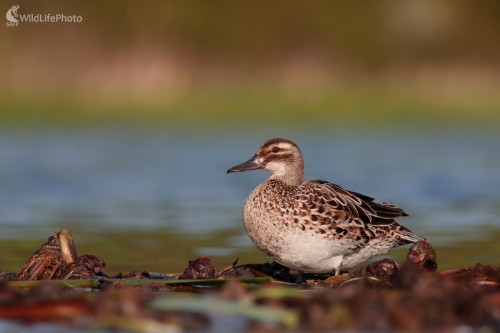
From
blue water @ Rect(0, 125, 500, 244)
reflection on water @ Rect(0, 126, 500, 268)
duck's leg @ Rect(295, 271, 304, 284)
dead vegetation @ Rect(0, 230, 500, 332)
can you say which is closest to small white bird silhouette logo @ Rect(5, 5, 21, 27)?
blue water @ Rect(0, 125, 500, 244)

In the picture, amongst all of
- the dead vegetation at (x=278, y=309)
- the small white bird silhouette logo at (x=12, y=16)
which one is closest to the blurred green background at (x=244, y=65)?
the small white bird silhouette logo at (x=12, y=16)

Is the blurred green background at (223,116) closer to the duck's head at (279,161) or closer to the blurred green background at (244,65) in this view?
the blurred green background at (244,65)

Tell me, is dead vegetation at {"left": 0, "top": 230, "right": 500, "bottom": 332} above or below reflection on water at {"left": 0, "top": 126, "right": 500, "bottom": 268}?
→ below

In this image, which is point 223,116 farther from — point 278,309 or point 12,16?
point 278,309

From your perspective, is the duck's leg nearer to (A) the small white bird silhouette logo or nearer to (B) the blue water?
(B) the blue water

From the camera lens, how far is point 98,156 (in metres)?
22.9

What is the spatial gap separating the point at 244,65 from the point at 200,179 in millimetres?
19852

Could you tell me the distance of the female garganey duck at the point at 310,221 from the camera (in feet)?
29.7

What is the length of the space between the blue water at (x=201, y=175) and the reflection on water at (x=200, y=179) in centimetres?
2

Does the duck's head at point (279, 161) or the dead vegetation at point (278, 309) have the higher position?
the duck's head at point (279, 161)

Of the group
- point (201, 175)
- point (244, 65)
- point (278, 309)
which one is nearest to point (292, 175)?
point (278, 309)

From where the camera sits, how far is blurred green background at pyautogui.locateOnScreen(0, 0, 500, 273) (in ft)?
43.7

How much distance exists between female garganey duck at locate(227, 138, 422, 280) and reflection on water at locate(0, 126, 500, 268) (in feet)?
4.70

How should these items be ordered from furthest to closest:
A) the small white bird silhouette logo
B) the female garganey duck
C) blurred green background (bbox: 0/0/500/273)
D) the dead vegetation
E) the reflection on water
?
the small white bird silhouette logo, blurred green background (bbox: 0/0/500/273), the reflection on water, the female garganey duck, the dead vegetation
